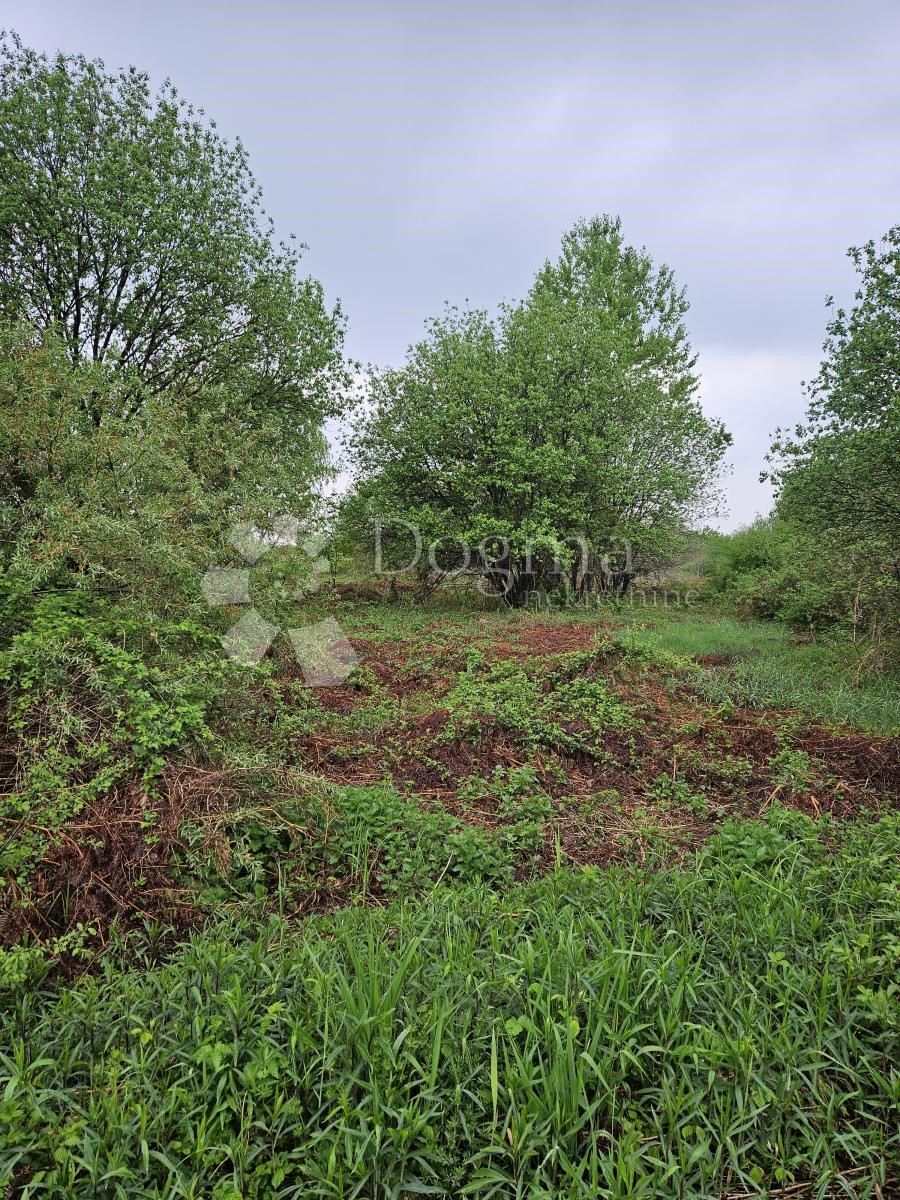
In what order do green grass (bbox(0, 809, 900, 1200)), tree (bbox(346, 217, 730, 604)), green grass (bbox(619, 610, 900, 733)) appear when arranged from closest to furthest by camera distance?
green grass (bbox(0, 809, 900, 1200))
green grass (bbox(619, 610, 900, 733))
tree (bbox(346, 217, 730, 604))

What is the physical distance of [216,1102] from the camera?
5.42 ft

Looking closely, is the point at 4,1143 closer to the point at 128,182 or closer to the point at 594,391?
the point at 128,182

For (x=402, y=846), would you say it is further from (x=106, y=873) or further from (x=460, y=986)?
(x=106, y=873)

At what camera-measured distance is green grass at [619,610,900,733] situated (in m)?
5.53

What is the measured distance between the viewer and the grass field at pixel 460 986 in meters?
1.55

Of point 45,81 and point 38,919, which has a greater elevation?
point 45,81

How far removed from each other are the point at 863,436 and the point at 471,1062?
7.64 metres

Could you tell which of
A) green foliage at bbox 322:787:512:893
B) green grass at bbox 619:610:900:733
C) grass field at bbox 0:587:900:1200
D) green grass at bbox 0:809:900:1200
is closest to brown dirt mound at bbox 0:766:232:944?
grass field at bbox 0:587:900:1200

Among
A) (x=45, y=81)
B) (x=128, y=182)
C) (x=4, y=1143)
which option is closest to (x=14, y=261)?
(x=128, y=182)

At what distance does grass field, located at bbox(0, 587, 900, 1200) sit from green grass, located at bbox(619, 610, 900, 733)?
131 cm

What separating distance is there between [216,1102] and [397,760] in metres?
2.89

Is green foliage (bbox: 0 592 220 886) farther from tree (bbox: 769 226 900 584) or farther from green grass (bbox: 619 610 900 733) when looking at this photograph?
tree (bbox: 769 226 900 584)

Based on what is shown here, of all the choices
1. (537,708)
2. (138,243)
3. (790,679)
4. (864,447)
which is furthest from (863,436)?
(138,243)

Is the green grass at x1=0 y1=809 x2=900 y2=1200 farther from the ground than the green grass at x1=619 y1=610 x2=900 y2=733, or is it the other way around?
the green grass at x1=619 y1=610 x2=900 y2=733
